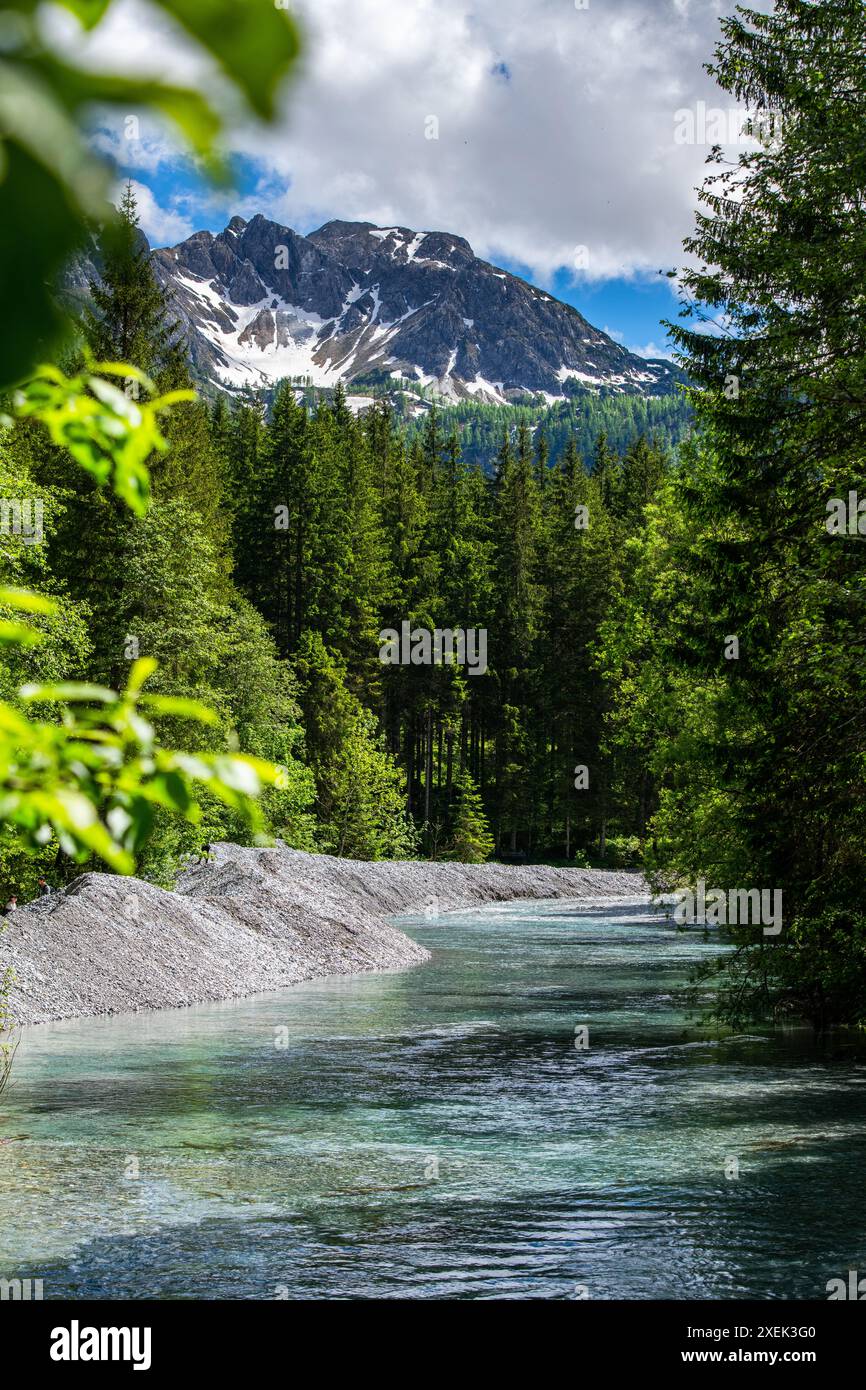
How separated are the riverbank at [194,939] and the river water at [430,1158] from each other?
52.9 inches

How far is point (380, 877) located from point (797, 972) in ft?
103

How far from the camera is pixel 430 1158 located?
37.1 feet

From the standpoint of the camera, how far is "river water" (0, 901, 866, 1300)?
8336 millimetres

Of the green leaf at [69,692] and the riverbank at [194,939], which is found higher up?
the green leaf at [69,692]

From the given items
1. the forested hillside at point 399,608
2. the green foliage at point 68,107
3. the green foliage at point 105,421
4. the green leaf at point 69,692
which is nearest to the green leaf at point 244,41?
the green foliage at point 68,107

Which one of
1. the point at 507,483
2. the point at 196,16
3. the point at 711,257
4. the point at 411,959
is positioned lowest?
the point at 411,959

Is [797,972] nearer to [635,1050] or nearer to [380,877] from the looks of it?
[635,1050]

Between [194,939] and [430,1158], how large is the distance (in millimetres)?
14755

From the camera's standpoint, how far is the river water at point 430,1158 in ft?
27.3

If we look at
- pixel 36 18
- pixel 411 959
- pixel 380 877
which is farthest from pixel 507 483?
pixel 36 18

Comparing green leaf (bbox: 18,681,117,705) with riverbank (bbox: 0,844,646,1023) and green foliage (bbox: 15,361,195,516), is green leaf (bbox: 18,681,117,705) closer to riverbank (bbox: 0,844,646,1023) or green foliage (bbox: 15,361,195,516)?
green foliage (bbox: 15,361,195,516)

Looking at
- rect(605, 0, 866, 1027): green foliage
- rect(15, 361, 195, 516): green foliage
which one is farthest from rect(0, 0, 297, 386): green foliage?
rect(605, 0, 866, 1027): green foliage

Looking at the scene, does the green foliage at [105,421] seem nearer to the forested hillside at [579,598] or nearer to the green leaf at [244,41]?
the forested hillside at [579,598]
